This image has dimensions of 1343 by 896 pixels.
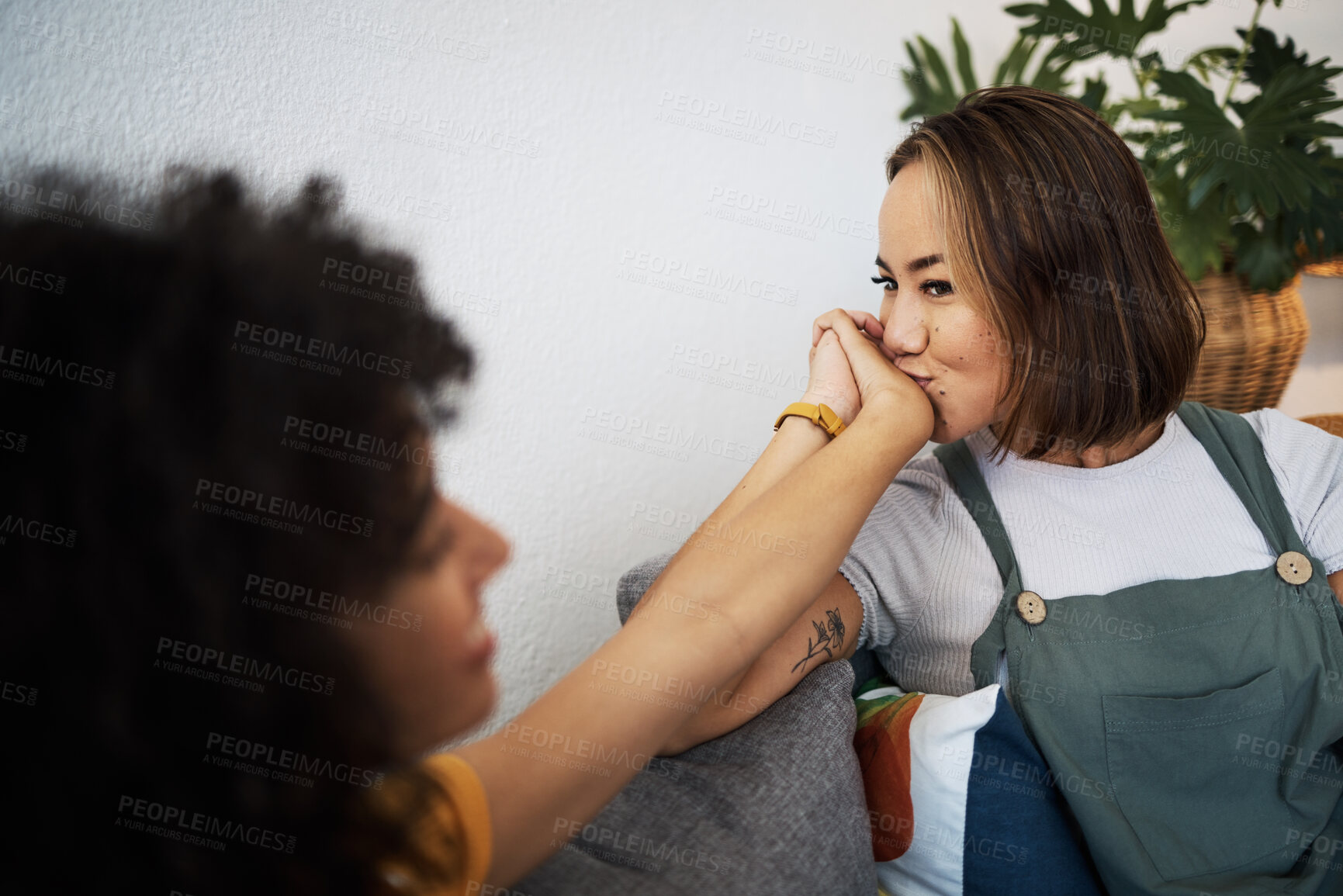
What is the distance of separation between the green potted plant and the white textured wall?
0.51 meters

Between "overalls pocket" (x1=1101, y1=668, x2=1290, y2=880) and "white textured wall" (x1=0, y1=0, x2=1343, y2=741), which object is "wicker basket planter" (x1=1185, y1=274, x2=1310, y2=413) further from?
"overalls pocket" (x1=1101, y1=668, x2=1290, y2=880)

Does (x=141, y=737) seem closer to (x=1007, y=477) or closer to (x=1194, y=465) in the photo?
(x=1007, y=477)

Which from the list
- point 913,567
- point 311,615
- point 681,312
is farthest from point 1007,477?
point 311,615

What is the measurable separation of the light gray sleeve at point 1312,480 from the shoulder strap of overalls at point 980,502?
433 mm

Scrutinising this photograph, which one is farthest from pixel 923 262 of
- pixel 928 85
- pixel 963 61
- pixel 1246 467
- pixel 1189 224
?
pixel 1189 224

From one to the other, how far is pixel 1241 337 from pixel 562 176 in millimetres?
1908

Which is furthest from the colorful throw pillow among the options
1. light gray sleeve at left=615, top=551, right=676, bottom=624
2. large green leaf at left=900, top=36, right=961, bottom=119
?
large green leaf at left=900, top=36, right=961, bottom=119

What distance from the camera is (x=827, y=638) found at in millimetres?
1068

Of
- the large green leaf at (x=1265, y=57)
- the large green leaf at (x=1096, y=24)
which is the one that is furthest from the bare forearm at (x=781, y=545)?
the large green leaf at (x=1265, y=57)

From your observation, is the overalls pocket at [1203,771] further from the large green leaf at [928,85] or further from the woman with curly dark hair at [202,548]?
the large green leaf at [928,85]

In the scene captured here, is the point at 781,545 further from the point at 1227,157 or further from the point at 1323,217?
the point at 1323,217

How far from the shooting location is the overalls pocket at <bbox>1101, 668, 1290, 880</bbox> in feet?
3.34

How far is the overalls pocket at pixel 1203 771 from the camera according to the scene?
1018 millimetres

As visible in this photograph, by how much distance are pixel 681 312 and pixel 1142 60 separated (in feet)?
4.94
